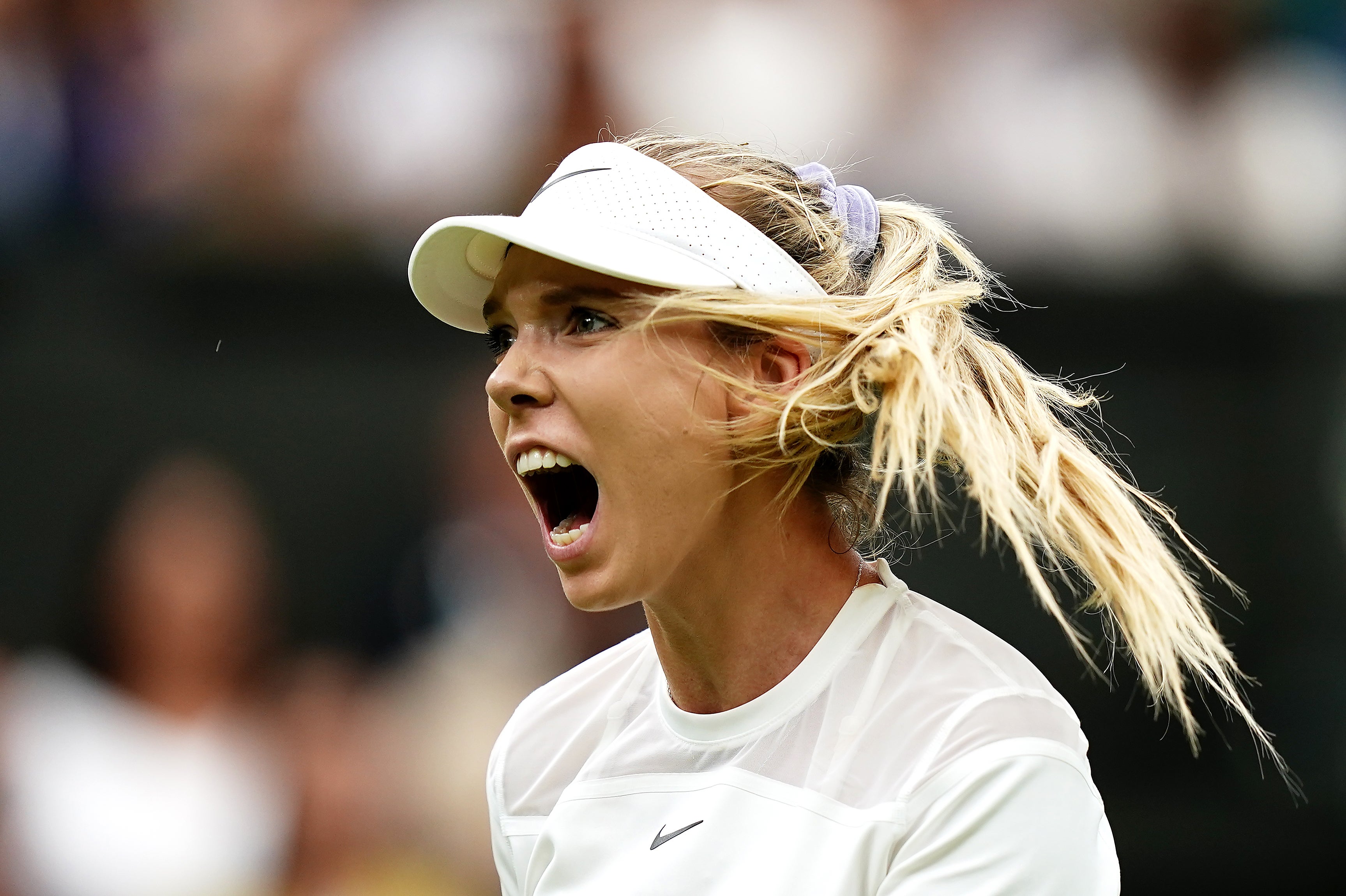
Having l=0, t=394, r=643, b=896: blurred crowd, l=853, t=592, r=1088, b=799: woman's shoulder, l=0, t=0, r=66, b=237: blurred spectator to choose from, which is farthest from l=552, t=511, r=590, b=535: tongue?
l=0, t=0, r=66, b=237: blurred spectator

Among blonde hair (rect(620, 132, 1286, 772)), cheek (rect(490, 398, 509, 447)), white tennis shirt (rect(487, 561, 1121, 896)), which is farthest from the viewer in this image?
cheek (rect(490, 398, 509, 447))

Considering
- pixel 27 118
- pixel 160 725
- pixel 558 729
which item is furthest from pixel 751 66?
pixel 558 729

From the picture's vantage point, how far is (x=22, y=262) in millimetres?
4566

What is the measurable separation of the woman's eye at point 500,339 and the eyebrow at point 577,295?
0.15 metres

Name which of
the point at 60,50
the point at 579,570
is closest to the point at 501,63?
the point at 60,50

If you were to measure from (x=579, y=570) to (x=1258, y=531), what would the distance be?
11.0ft

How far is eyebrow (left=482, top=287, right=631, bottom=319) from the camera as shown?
1984mm

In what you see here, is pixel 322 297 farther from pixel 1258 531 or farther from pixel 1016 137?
pixel 1258 531

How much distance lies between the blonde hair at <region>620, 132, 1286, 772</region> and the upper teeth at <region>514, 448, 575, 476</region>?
0.76ft

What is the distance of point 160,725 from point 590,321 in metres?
2.76

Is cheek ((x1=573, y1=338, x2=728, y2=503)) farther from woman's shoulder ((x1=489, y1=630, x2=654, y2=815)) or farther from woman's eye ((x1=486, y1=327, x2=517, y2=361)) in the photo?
woman's shoulder ((x1=489, y1=630, x2=654, y2=815))

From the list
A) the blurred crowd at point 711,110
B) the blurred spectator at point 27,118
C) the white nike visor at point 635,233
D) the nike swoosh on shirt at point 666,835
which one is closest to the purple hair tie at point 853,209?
the white nike visor at point 635,233

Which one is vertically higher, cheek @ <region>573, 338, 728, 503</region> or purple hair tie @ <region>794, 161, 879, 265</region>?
purple hair tie @ <region>794, 161, 879, 265</region>

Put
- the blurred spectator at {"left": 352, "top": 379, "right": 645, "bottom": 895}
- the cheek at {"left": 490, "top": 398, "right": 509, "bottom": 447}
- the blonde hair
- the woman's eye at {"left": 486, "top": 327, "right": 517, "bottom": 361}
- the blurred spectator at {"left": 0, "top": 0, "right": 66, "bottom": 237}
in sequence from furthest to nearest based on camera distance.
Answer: the blurred spectator at {"left": 0, "top": 0, "right": 66, "bottom": 237} < the blurred spectator at {"left": 352, "top": 379, "right": 645, "bottom": 895} < the woman's eye at {"left": 486, "top": 327, "right": 517, "bottom": 361} < the cheek at {"left": 490, "top": 398, "right": 509, "bottom": 447} < the blonde hair
